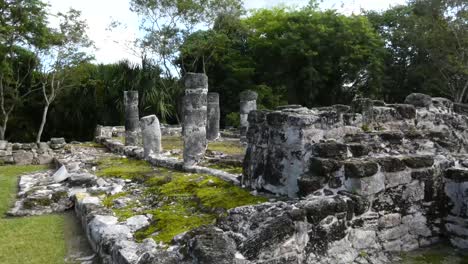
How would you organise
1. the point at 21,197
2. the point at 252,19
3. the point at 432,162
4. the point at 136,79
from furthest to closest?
the point at 252,19
the point at 136,79
the point at 21,197
the point at 432,162

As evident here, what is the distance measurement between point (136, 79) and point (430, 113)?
1574 centimetres

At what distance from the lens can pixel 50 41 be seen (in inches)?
650

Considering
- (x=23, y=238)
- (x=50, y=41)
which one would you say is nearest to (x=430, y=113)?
(x=23, y=238)

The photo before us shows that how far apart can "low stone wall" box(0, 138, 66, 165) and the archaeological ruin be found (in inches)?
250

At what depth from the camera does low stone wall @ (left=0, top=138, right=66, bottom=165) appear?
12823 millimetres

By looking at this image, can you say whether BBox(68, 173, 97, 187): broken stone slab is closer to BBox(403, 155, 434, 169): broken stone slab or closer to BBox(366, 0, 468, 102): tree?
Result: BBox(403, 155, 434, 169): broken stone slab

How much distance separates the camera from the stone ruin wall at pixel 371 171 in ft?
12.8

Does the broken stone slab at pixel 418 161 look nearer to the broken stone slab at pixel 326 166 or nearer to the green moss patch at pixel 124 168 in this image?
the broken stone slab at pixel 326 166

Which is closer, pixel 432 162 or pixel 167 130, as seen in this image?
pixel 432 162

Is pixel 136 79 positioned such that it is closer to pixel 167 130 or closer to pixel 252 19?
pixel 167 130

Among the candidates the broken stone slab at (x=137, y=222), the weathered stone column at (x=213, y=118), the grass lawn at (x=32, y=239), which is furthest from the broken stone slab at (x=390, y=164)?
the weathered stone column at (x=213, y=118)

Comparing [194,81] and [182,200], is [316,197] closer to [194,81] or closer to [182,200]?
[182,200]

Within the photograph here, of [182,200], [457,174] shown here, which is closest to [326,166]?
[457,174]

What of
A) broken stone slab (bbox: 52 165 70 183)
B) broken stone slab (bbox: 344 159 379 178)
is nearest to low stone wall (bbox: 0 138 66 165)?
broken stone slab (bbox: 52 165 70 183)
